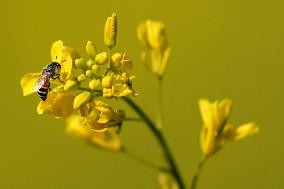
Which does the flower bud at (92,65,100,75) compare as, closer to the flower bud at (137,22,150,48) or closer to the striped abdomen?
the striped abdomen

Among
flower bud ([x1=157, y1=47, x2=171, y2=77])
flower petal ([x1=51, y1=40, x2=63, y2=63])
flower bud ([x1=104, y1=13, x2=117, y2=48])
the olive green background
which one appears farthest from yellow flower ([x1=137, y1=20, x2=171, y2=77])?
the olive green background

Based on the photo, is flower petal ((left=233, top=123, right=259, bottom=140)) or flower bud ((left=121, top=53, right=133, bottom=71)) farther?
flower petal ((left=233, top=123, right=259, bottom=140))

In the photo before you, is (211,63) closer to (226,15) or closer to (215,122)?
(226,15)

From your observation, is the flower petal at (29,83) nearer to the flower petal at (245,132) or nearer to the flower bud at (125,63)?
the flower bud at (125,63)

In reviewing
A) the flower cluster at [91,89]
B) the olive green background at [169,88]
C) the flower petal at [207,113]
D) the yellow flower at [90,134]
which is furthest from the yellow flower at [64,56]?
the olive green background at [169,88]

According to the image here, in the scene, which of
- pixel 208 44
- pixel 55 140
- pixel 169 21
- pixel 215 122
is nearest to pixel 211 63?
pixel 208 44

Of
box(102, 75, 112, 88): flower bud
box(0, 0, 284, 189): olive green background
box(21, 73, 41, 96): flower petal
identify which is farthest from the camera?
box(0, 0, 284, 189): olive green background

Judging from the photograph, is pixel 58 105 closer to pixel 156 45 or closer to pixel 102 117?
pixel 102 117
